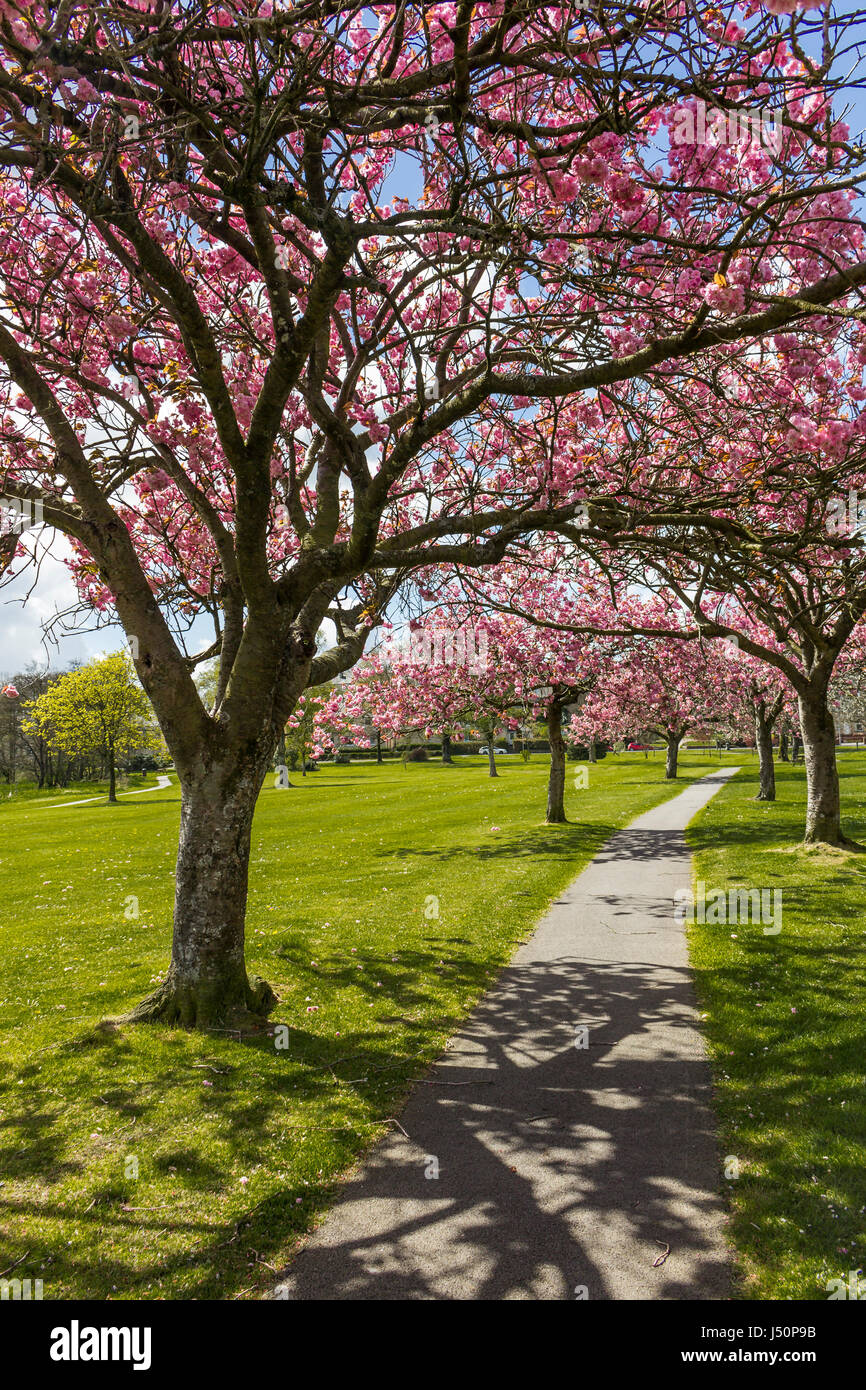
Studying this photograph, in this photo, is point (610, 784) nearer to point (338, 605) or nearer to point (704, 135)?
point (338, 605)

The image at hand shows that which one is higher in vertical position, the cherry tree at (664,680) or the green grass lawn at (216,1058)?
the cherry tree at (664,680)

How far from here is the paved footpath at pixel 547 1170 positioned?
3.54 m

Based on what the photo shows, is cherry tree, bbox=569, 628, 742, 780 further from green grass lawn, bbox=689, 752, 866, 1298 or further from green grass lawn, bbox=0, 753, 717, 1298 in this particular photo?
green grass lawn, bbox=689, 752, 866, 1298

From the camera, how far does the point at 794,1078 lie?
215 inches

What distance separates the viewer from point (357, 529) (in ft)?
20.3

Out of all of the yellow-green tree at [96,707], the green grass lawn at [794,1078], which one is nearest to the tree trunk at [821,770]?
the green grass lawn at [794,1078]

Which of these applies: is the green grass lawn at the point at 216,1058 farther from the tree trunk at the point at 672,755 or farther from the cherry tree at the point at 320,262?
the tree trunk at the point at 672,755

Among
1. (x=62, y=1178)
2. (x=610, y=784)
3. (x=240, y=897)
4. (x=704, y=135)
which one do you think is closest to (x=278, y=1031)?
(x=240, y=897)

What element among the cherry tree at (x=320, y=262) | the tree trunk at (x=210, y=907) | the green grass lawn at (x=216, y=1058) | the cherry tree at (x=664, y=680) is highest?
the cherry tree at (x=320, y=262)

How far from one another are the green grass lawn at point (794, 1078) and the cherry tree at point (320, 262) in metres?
4.47

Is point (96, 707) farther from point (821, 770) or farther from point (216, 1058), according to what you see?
point (216, 1058)

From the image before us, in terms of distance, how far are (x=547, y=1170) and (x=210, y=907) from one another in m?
3.73

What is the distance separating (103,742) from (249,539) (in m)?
43.1

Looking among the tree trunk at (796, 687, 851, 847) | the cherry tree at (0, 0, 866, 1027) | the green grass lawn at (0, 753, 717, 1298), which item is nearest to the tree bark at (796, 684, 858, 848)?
the tree trunk at (796, 687, 851, 847)
